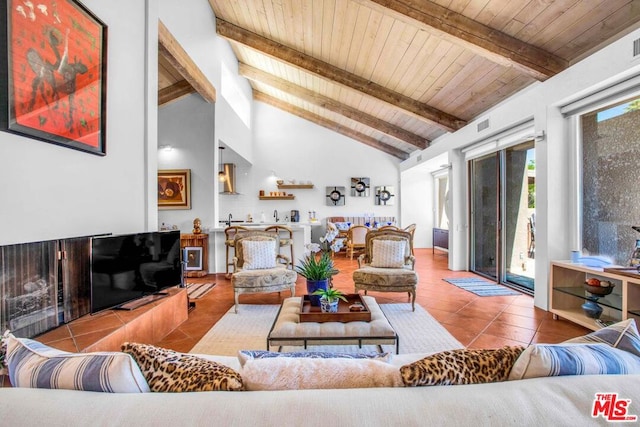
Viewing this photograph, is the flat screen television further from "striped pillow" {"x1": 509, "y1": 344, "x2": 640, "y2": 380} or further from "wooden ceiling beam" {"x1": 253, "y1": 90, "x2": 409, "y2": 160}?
"wooden ceiling beam" {"x1": 253, "y1": 90, "x2": 409, "y2": 160}

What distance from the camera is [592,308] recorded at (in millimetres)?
2795

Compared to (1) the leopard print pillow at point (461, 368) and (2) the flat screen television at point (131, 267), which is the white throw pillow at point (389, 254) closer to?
Answer: (2) the flat screen television at point (131, 267)

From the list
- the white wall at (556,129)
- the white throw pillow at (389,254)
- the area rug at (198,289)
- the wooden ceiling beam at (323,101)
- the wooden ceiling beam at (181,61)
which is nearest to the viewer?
the white wall at (556,129)

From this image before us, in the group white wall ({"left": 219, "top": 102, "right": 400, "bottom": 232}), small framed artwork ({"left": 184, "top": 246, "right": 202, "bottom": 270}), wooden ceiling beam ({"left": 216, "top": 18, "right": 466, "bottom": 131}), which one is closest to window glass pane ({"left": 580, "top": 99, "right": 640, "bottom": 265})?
wooden ceiling beam ({"left": 216, "top": 18, "right": 466, "bottom": 131})

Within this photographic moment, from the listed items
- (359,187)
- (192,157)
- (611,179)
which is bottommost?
(611,179)

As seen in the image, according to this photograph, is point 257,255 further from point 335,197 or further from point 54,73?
point 335,197

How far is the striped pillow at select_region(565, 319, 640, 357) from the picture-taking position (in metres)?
0.90

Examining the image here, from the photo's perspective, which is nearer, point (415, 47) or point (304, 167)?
point (415, 47)

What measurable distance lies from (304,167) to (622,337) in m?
7.97

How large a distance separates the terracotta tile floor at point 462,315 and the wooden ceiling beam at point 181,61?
3088mm

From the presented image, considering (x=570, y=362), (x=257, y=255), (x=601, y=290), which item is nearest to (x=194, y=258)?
(x=257, y=255)

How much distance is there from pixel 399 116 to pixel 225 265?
4709mm

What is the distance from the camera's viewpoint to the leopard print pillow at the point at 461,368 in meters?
0.78

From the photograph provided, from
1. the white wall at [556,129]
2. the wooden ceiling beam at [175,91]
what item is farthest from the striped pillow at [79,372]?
the wooden ceiling beam at [175,91]
